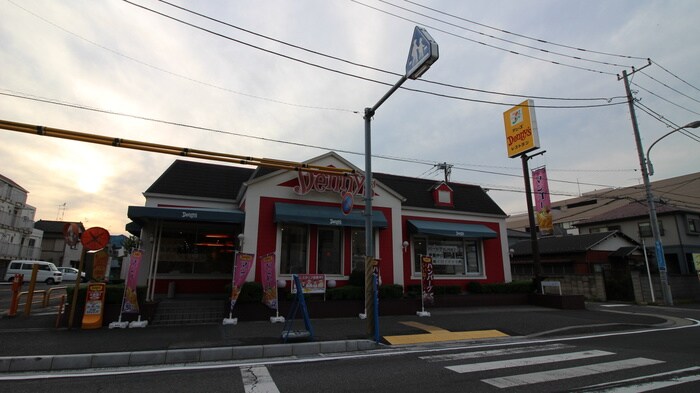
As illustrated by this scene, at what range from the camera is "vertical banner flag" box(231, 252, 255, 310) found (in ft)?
34.3

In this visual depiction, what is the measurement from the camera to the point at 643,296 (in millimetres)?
20109

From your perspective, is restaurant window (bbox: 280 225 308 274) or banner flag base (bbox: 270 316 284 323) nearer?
banner flag base (bbox: 270 316 284 323)

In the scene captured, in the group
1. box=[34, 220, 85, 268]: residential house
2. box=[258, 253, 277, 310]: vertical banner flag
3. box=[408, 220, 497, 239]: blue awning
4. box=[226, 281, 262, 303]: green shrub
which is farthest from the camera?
box=[34, 220, 85, 268]: residential house

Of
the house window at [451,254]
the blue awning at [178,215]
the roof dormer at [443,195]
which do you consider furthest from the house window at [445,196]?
the blue awning at [178,215]

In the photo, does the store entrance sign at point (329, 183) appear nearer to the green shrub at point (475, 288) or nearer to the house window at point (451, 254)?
the house window at point (451, 254)

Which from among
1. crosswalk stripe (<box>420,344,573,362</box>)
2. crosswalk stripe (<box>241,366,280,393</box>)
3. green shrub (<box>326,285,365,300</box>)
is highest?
green shrub (<box>326,285,365,300</box>)

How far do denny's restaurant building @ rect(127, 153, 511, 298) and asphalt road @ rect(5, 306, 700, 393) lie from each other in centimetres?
637

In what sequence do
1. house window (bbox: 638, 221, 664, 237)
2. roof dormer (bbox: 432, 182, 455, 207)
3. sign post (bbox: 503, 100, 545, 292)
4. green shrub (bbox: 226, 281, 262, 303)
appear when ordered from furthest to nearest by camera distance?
1. house window (bbox: 638, 221, 664, 237)
2. roof dormer (bbox: 432, 182, 455, 207)
3. sign post (bbox: 503, 100, 545, 292)
4. green shrub (bbox: 226, 281, 262, 303)

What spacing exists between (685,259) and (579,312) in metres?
21.5

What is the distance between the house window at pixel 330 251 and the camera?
551 inches

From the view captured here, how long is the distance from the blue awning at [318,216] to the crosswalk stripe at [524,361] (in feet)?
22.5

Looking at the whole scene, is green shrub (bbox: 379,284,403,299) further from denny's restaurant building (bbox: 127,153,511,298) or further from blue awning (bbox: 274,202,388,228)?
blue awning (bbox: 274,202,388,228)

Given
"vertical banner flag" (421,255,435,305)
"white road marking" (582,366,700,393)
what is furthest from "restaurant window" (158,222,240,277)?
"white road marking" (582,366,700,393)

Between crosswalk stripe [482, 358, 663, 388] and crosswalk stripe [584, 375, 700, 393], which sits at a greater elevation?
crosswalk stripe [584, 375, 700, 393]
